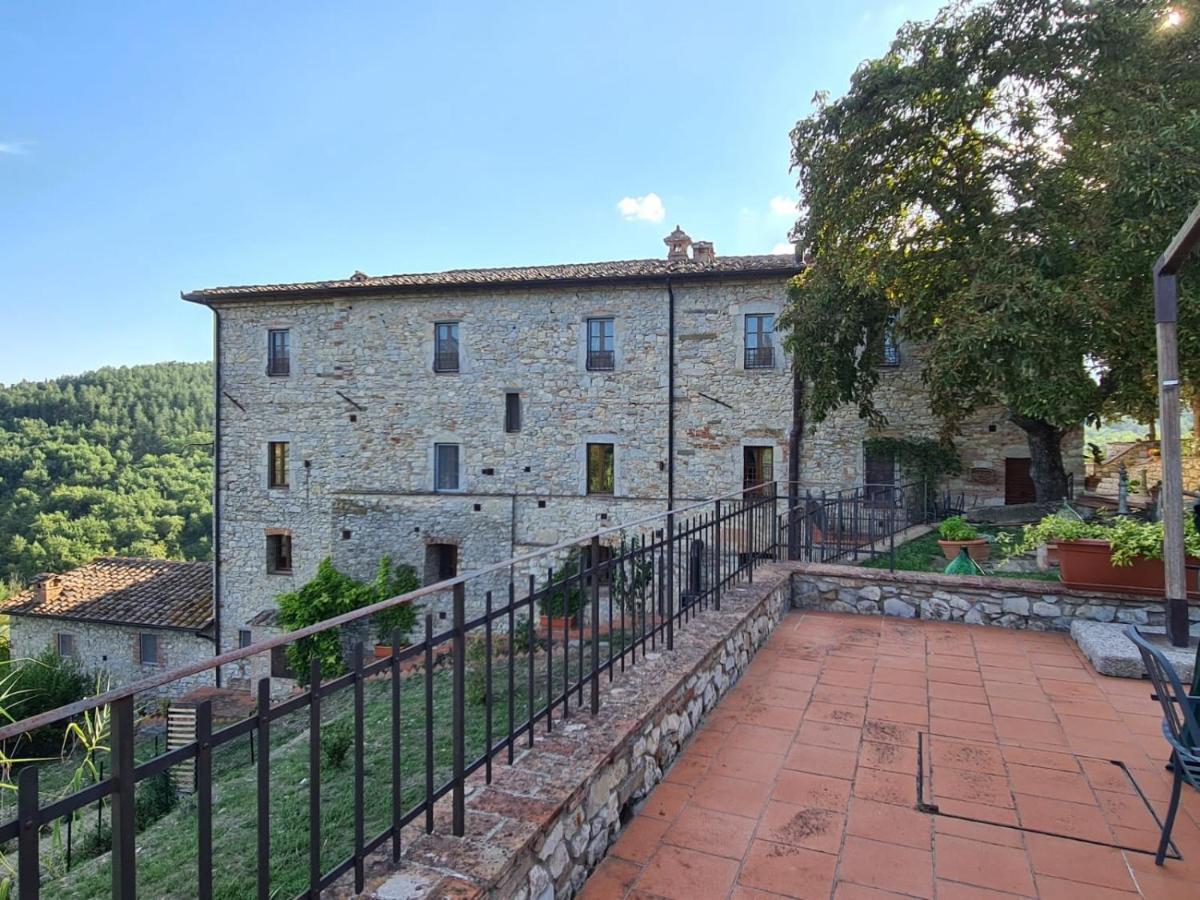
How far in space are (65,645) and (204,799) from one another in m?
22.8

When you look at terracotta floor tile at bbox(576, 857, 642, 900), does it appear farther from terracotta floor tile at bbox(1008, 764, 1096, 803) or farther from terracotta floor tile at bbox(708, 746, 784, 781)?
terracotta floor tile at bbox(1008, 764, 1096, 803)

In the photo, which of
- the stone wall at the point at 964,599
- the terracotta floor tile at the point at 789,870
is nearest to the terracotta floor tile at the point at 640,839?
the terracotta floor tile at the point at 789,870

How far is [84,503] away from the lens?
1439 inches

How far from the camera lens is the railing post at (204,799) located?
3.92 ft

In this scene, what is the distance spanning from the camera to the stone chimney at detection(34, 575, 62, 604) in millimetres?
18359

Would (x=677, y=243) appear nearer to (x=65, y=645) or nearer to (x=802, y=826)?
(x=802, y=826)

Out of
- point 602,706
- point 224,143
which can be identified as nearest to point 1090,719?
point 602,706

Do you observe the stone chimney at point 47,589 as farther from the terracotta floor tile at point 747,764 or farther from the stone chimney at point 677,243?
the terracotta floor tile at point 747,764

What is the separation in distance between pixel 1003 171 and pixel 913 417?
17.3 ft

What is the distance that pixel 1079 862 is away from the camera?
2.25 m

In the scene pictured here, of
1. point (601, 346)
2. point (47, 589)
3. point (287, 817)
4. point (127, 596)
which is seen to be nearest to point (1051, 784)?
point (287, 817)

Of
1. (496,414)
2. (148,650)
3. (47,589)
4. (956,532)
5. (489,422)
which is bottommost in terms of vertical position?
(148,650)

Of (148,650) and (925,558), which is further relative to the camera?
(148,650)

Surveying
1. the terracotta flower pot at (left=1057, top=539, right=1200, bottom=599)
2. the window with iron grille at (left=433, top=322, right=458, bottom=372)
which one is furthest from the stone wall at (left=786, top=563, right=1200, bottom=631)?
the window with iron grille at (left=433, top=322, right=458, bottom=372)
